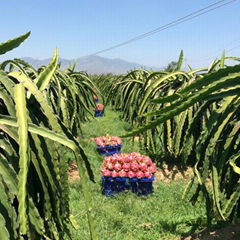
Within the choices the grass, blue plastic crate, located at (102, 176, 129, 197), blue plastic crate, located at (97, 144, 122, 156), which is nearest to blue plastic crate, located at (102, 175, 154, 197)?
blue plastic crate, located at (102, 176, 129, 197)

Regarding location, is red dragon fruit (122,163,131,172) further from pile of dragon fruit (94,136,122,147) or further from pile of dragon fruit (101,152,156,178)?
pile of dragon fruit (94,136,122,147)

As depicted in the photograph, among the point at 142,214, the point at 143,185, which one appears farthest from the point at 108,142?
the point at 142,214

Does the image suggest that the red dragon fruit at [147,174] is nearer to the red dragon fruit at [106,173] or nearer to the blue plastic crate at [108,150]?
the red dragon fruit at [106,173]

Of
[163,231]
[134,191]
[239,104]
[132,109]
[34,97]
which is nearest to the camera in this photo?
[34,97]

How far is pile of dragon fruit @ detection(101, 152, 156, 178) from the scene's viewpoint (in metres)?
4.91

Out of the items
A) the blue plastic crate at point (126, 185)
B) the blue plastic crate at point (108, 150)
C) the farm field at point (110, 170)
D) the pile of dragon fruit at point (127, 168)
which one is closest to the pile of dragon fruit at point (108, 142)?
the blue plastic crate at point (108, 150)

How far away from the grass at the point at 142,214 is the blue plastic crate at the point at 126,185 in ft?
0.36

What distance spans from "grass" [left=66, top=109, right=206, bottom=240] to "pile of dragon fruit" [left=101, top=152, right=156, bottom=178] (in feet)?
0.89

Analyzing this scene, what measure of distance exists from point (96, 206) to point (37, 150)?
2.94m

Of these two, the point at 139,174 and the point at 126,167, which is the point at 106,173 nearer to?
the point at 126,167

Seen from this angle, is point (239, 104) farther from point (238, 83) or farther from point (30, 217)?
point (30, 217)

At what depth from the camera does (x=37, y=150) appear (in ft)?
5.38

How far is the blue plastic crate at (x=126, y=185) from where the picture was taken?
15.9 feet

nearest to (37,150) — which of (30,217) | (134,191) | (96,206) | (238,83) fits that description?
(30,217)
